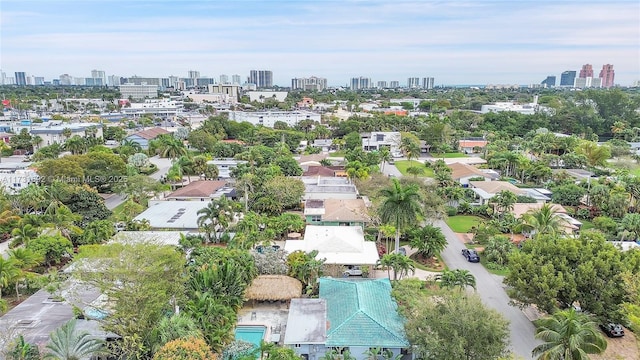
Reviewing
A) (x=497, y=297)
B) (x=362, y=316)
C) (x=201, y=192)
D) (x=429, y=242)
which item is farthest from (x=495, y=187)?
(x=201, y=192)

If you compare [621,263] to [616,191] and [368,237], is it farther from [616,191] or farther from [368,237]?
[616,191]

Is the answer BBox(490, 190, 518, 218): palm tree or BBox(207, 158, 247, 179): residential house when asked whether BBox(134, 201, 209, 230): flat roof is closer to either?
BBox(207, 158, 247, 179): residential house

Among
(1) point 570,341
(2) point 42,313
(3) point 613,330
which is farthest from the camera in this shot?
(2) point 42,313

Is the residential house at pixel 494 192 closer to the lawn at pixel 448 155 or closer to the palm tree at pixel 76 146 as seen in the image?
the lawn at pixel 448 155

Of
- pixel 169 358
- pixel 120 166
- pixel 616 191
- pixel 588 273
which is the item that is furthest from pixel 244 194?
pixel 616 191

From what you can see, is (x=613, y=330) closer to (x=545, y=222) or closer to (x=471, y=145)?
(x=545, y=222)
